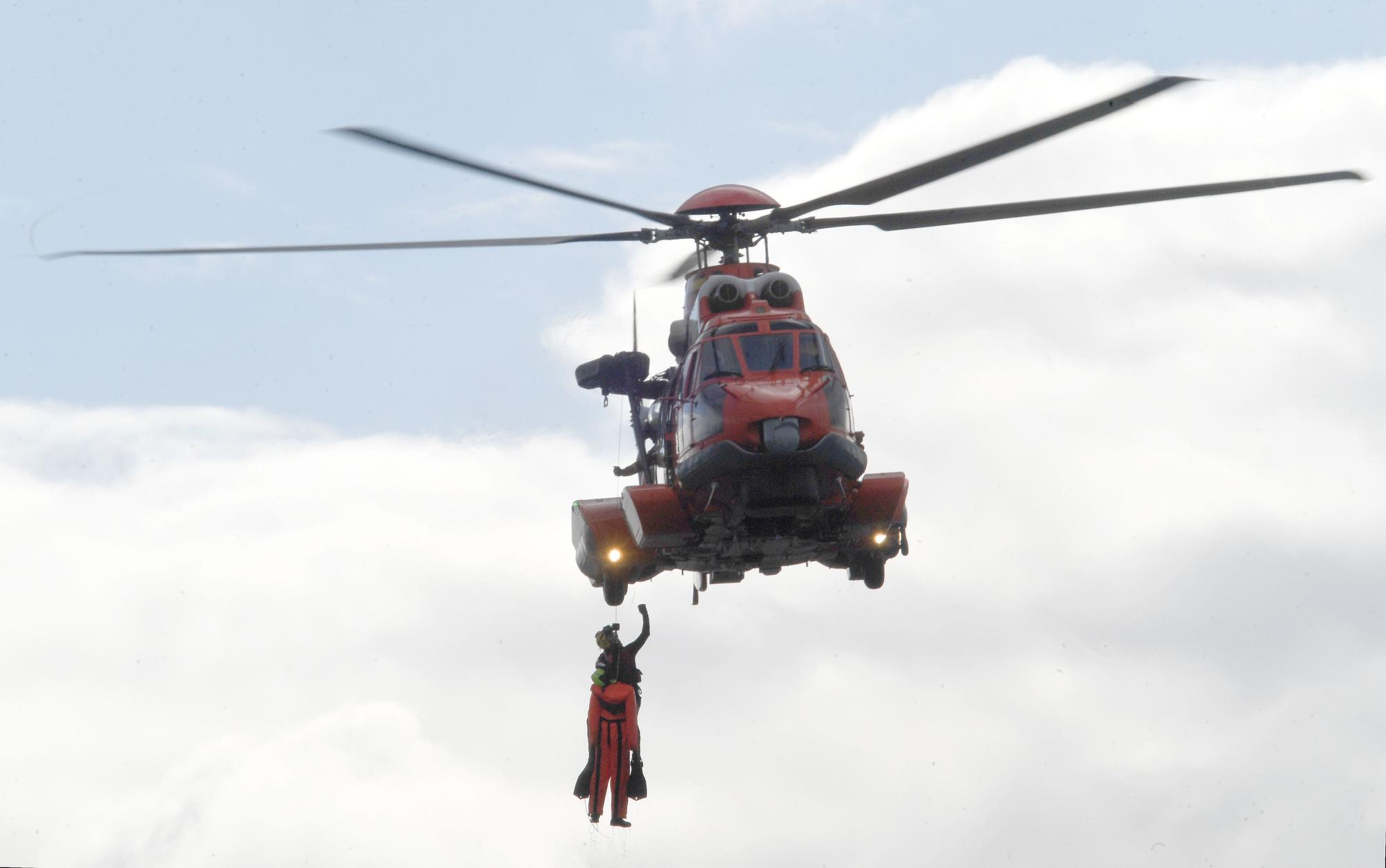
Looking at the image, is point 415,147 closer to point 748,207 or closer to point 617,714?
point 748,207

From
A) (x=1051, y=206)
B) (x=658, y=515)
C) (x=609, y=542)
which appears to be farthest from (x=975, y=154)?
(x=609, y=542)

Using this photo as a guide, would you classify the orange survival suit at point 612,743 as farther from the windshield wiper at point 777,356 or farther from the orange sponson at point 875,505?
the windshield wiper at point 777,356

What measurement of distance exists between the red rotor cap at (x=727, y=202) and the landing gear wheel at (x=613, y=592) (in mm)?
5139

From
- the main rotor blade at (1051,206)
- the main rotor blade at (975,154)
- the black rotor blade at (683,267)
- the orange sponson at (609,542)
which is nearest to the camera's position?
the main rotor blade at (975,154)

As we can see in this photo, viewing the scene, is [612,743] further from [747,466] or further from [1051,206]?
[1051,206]

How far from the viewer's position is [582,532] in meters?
22.9

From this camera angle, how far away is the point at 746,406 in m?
20.1

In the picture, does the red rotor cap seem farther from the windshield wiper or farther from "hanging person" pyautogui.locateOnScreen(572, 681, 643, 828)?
"hanging person" pyautogui.locateOnScreen(572, 681, 643, 828)

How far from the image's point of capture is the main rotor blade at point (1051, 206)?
1938cm

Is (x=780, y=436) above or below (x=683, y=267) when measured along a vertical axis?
below

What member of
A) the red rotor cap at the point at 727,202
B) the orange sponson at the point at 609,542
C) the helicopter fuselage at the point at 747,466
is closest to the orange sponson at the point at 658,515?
the helicopter fuselage at the point at 747,466

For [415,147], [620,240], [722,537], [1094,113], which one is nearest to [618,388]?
[620,240]

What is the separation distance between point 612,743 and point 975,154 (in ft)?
29.6

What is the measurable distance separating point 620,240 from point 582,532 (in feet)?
13.1
